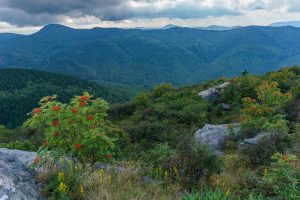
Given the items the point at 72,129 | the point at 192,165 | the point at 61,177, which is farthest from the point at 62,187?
the point at 192,165

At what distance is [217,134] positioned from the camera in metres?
16.0

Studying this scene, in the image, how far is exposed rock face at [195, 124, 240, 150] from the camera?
1504 centimetres

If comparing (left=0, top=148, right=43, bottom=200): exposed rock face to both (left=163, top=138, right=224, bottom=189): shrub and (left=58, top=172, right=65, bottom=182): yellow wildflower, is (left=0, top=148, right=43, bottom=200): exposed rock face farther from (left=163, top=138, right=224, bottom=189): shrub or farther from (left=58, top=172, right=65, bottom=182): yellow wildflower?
(left=163, top=138, right=224, bottom=189): shrub

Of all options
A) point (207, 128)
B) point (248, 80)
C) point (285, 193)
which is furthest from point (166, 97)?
point (285, 193)

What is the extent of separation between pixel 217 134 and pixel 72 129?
33.2 ft

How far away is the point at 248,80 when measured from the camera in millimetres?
31312

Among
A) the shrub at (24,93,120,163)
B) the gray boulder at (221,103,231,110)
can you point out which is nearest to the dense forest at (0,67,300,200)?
the shrub at (24,93,120,163)

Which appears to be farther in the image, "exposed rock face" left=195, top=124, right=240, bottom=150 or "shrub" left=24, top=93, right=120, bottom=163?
"exposed rock face" left=195, top=124, right=240, bottom=150

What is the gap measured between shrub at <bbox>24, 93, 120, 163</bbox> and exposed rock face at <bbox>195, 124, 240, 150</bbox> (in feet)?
26.1

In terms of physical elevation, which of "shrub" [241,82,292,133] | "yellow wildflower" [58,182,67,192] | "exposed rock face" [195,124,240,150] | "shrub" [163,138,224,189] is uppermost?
"yellow wildflower" [58,182,67,192]

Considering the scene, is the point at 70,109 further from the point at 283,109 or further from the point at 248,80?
the point at 248,80

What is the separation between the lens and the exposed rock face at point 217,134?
15.0 meters

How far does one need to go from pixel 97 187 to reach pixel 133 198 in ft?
2.22

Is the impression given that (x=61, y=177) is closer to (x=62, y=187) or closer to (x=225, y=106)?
(x=62, y=187)
